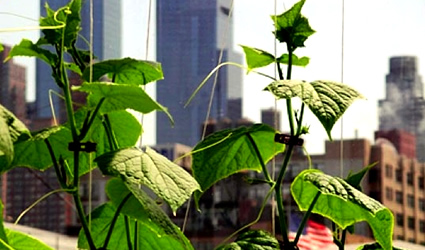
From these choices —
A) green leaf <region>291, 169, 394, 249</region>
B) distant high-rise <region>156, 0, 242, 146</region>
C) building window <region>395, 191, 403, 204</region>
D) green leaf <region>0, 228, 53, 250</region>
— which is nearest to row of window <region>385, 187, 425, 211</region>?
building window <region>395, 191, 403, 204</region>

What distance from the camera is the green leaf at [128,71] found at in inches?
19.8

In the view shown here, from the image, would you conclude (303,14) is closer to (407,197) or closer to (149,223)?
(149,223)

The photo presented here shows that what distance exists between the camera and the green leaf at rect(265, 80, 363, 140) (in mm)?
453

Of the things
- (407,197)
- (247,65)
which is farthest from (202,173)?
(407,197)

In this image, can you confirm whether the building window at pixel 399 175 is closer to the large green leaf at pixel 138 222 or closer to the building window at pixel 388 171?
the building window at pixel 388 171

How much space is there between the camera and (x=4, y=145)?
380mm

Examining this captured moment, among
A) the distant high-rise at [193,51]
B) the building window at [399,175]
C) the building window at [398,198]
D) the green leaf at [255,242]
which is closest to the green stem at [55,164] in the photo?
the green leaf at [255,242]

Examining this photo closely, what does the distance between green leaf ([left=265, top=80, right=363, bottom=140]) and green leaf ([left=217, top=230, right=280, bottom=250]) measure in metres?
0.09

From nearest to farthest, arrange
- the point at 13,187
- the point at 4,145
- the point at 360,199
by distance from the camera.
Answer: the point at 4,145
the point at 360,199
the point at 13,187

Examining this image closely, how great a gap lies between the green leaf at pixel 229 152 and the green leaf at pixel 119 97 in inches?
3.2

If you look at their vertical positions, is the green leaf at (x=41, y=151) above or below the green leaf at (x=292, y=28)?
below

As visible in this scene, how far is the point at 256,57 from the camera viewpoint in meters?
0.55

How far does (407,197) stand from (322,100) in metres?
5.62

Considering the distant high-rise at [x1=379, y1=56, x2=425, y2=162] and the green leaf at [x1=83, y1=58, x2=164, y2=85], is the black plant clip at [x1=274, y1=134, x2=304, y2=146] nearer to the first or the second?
the green leaf at [x1=83, y1=58, x2=164, y2=85]
